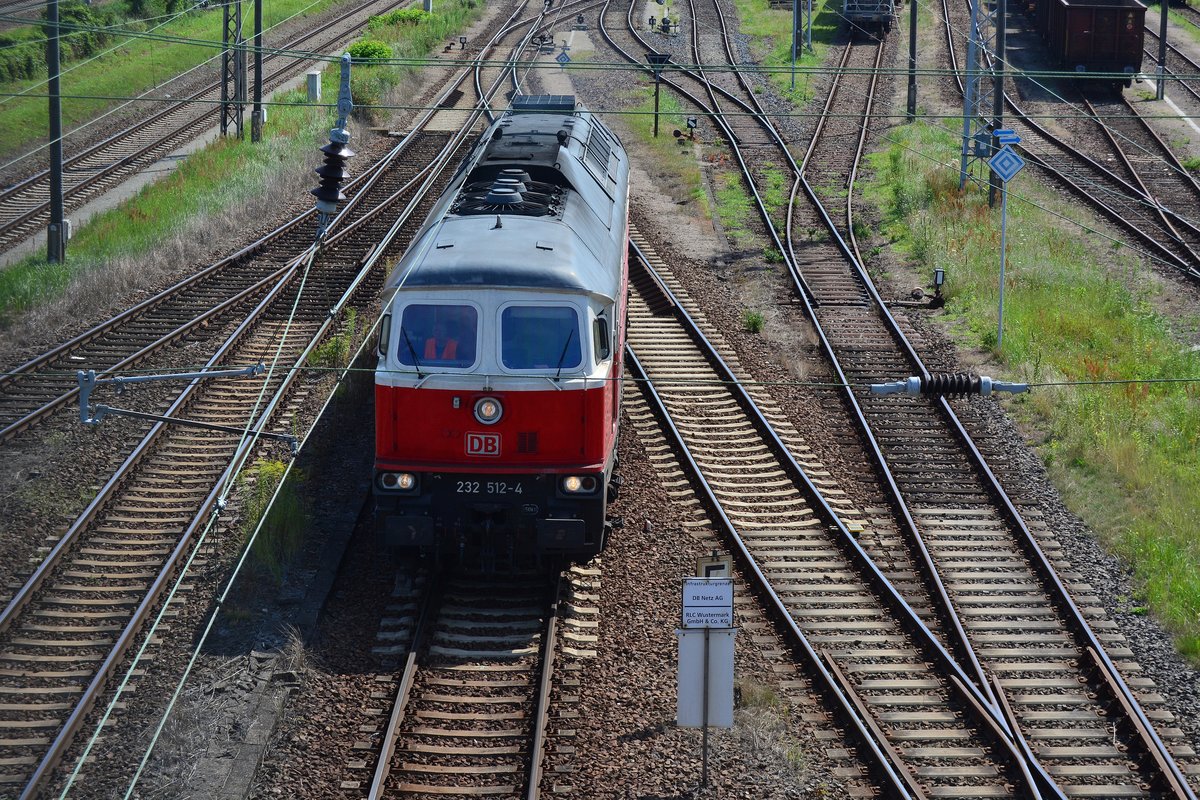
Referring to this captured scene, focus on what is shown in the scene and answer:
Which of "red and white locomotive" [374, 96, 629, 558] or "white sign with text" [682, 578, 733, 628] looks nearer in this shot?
"white sign with text" [682, 578, 733, 628]

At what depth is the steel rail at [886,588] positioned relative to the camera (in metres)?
9.69

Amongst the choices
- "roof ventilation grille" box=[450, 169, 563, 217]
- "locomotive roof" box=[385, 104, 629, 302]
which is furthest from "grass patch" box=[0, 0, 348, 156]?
"roof ventilation grille" box=[450, 169, 563, 217]

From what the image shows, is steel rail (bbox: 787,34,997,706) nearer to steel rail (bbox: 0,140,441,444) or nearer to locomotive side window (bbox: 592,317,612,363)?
locomotive side window (bbox: 592,317,612,363)

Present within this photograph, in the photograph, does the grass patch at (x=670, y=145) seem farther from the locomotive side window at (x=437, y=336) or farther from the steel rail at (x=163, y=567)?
A: the locomotive side window at (x=437, y=336)

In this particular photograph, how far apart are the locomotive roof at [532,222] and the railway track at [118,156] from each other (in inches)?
349

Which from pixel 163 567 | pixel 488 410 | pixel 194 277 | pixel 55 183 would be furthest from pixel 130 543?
pixel 55 183

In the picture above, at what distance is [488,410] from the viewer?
11.0m

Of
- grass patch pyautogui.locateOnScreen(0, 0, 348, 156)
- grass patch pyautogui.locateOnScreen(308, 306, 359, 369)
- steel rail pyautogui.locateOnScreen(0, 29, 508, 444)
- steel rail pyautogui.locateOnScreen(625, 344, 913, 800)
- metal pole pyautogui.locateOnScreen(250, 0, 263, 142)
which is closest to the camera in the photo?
steel rail pyautogui.locateOnScreen(625, 344, 913, 800)

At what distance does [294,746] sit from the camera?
9.45 m

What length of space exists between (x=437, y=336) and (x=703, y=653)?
3.56 metres

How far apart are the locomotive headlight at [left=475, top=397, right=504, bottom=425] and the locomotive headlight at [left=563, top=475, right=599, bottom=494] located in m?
0.81

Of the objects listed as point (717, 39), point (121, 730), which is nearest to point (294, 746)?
point (121, 730)

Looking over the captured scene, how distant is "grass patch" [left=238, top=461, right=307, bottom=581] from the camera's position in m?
12.2

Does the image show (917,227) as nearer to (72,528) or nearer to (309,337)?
(309,337)
